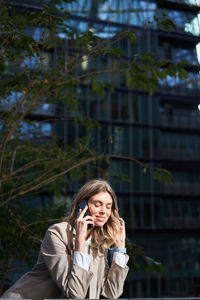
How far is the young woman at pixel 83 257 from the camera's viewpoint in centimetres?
Answer: 244

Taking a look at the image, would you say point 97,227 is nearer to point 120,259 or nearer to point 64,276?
point 120,259

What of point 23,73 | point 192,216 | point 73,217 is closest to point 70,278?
point 73,217

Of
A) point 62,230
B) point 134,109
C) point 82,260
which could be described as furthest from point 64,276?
point 134,109

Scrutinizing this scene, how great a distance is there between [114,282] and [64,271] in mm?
439

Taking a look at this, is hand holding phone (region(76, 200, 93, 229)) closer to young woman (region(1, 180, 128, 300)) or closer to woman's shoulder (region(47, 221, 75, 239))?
young woman (region(1, 180, 128, 300))

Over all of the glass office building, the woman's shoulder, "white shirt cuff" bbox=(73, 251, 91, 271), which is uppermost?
the glass office building

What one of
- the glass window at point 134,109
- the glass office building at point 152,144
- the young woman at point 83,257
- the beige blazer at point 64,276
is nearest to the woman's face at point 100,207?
the young woman at point 83,257

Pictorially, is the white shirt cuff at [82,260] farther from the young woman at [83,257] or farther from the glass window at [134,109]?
the glass window at [134,109]

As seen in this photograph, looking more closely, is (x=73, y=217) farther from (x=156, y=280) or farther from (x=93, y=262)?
(x=156, y=280)

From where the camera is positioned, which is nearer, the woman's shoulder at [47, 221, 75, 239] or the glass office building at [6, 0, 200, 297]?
the woman's shoulder at [47, 221, 75, 239]

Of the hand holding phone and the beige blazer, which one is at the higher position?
the hand holding phone

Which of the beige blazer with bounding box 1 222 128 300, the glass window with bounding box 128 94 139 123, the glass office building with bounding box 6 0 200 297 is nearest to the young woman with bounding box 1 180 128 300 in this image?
the beige blazer with bounding box 1 222 128 300

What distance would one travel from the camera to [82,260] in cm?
246

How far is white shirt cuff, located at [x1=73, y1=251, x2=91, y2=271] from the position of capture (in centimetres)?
245
